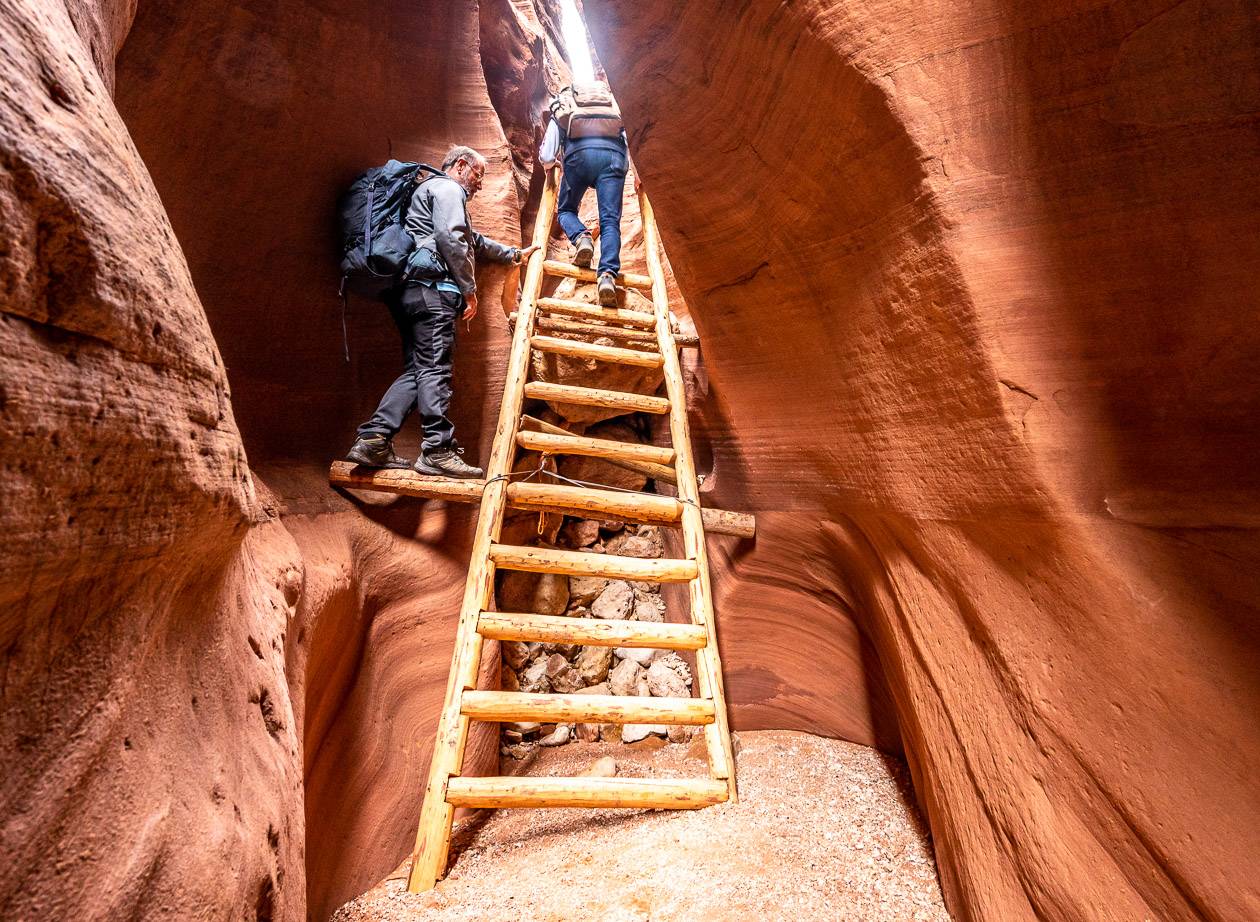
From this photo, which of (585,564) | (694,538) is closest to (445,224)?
(585,564)

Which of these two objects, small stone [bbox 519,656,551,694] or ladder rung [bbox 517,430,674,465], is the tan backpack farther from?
small stone [bbox 519,656,551,694]

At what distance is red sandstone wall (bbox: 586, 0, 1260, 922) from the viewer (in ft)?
3.21

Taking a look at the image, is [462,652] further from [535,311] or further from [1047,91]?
[1047,91]

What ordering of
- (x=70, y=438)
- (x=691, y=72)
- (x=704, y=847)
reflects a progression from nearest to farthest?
(x=70, y=438)
(x=704, y=847)
(x=691, y=72)

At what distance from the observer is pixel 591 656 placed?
3484 mm

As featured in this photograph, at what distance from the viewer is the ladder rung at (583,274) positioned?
10.5 ft

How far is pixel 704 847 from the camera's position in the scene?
1534 mm

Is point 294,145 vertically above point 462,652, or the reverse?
point 294,145

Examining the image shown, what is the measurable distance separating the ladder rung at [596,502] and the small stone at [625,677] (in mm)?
1468

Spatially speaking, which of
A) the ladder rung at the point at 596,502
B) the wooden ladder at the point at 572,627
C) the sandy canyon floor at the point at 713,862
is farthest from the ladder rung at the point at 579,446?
the sandy canyon floor at the point at 713,862

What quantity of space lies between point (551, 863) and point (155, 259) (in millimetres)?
1700

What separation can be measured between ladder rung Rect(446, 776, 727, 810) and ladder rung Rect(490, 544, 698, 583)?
0.66 meters

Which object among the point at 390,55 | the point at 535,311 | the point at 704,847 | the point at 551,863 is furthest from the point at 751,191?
the point at 390,55

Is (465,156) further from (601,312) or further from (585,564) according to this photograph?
(585,564)
